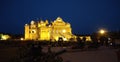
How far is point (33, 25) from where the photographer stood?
262 feet

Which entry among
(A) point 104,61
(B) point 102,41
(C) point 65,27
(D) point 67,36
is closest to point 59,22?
(C) point 65,27

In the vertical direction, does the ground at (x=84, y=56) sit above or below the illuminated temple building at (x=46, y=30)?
below

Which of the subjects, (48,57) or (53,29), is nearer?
(48,57)

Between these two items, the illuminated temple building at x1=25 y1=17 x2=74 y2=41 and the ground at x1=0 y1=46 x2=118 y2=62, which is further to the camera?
the illuminated temple building at x1=25 y1=17 x2=74 y2=41

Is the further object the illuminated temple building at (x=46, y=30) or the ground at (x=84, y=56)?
the illuminated temple building at (x=46, y=30)

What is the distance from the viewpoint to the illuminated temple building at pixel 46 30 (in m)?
74.1

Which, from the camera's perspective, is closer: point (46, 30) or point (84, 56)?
point (84, 56)

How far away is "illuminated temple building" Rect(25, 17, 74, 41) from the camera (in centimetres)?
7408

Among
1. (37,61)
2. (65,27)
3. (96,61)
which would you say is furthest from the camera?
(65,27)

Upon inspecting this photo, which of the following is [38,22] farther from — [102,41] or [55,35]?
[102,41]

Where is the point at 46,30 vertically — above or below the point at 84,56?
above

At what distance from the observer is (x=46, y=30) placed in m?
74.8

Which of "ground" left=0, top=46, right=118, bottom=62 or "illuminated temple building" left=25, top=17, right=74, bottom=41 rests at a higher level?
"illuminated temple building" left=25, top=17, right=74, bottom=41

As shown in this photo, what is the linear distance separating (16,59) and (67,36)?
6834 centimetres
